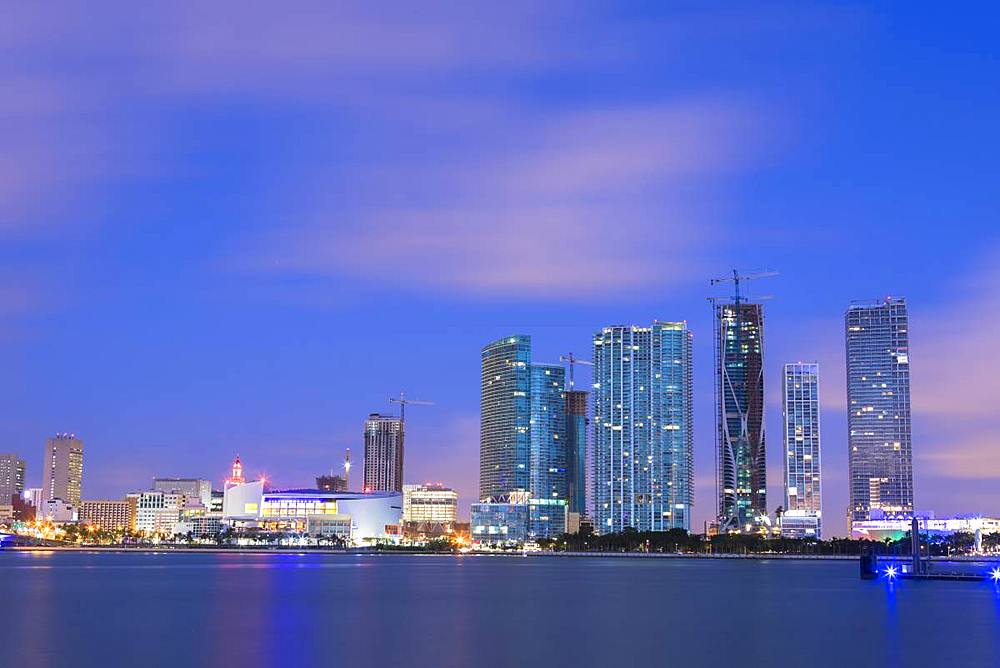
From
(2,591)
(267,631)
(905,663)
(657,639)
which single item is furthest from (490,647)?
(2,591)

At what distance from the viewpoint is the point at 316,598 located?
9806 cm

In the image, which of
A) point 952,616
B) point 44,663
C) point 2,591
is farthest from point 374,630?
point 2,591

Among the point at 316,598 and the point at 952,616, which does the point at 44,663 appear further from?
the point at 952,616

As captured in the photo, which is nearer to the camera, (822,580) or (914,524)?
(914,524)

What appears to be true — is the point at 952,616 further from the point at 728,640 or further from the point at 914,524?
the point at 914,524

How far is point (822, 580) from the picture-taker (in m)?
150

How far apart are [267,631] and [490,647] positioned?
14.4 metres

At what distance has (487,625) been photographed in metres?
73.1

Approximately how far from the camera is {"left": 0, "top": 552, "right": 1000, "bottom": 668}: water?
183 ft

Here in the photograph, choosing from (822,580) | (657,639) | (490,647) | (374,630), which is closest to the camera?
(490,647)

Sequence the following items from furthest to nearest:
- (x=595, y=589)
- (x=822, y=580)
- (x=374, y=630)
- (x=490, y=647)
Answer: (x=822, y=580), (x=595, y=589), (x=374, y=630), (x=490, y=647)

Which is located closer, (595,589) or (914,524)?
(595,589)

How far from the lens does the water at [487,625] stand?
5591cm

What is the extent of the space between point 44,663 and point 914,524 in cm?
10295
